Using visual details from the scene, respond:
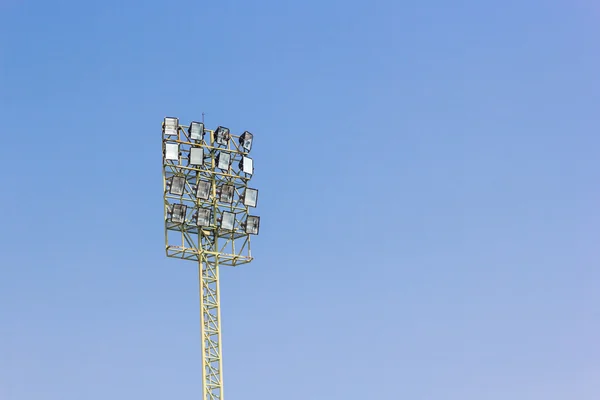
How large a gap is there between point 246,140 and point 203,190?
494cm

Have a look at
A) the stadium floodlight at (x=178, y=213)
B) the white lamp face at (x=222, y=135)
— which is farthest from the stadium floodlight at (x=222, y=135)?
the stadium floodlight at (x=178, y=213)

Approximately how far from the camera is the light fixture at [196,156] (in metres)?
72.3

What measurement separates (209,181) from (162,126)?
14.3 feet

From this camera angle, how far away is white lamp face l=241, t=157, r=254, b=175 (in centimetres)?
7469

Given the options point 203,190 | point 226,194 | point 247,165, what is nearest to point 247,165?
point 247,165

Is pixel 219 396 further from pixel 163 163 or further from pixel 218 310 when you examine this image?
pixel 163 163

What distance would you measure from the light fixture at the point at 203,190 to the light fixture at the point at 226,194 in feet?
3.77

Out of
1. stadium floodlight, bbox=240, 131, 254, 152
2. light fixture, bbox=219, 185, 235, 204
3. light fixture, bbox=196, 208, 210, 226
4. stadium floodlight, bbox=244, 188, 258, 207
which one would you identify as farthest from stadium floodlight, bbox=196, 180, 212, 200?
stadium floodlight, bbox=240, 131, 254, 152

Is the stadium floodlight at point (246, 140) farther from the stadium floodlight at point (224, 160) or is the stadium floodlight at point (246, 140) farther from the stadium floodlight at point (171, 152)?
the stadium floodlight at point (171, 152)

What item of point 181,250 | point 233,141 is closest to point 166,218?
point 181,250

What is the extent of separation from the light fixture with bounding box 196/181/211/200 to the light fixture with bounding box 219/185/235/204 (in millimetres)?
1148

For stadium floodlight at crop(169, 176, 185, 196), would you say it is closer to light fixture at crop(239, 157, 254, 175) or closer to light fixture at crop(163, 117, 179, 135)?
light fixture at crop(163, 117, 179, 135)

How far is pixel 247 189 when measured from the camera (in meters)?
74.6

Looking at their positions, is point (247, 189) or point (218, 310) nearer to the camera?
point (218, 310)
